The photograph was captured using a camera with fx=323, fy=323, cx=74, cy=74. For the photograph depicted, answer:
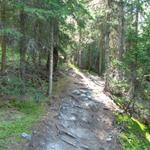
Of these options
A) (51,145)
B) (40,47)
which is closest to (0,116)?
(51,145)

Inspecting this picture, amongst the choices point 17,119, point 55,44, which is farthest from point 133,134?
point 55,44

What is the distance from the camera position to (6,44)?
48.0ft

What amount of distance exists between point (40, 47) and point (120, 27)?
743cm

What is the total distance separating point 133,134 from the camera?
50.3 feet

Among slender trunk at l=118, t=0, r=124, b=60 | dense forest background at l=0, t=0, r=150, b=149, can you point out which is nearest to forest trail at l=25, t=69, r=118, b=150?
dense forest background at l=0, t=0, r=150, b=149

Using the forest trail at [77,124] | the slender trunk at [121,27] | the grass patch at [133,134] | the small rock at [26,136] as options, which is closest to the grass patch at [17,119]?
the small rock at [26,136]

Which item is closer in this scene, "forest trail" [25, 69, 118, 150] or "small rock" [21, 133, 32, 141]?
"small rock" [21, 133, 32, 141]

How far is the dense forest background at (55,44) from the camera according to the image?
1399cm

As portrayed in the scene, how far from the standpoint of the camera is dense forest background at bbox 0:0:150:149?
13992 mm

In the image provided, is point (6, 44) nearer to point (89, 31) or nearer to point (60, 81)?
point (60, 81)

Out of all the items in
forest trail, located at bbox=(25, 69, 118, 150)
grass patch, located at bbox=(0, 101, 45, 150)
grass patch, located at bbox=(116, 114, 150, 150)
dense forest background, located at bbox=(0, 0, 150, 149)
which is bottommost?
grass patch, located at bbox=(116, 114, 150, 150)

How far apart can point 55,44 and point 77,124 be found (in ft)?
18.0

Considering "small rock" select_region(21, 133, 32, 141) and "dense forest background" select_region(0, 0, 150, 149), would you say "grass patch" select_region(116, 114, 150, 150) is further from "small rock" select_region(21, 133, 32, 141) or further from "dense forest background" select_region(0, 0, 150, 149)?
"small rock" select_region(21, 133, 32, 141)

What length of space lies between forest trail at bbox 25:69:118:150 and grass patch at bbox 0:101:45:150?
0.43 meters
